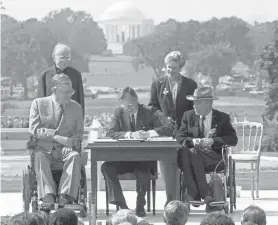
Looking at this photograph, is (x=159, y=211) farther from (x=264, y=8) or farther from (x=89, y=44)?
(x=89, y=44)

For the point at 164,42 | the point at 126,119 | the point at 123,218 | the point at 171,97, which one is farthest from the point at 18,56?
the point at 123,218

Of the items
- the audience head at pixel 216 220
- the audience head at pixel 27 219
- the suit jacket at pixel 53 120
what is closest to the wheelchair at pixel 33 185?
the suit jacket at pixel 53 120

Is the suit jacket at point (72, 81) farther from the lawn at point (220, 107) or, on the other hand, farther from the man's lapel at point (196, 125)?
the lawn at point (220, 107)

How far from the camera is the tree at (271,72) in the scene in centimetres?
3291

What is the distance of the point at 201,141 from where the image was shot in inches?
325

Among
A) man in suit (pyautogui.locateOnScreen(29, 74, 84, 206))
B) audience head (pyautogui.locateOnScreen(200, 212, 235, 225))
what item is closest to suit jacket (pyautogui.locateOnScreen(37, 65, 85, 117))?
man in suit (pyautogui.locateOnScreen(29, 74, 84, 206))

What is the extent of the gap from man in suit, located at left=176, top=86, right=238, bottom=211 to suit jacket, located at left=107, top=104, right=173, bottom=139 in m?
0.20

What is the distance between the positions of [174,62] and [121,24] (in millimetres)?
86939

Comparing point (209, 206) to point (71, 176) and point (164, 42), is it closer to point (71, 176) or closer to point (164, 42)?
point (71, 176)

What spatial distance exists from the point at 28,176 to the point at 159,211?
1299 millimetres

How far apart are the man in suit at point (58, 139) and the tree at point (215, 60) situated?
51.0 m

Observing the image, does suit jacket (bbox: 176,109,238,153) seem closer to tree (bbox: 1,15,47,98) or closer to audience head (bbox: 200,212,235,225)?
audience head (bbox: 200,212,235,225)

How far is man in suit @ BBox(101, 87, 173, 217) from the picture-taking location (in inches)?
320

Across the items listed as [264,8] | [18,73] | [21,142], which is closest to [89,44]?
[18,73]
